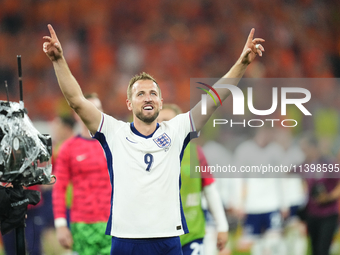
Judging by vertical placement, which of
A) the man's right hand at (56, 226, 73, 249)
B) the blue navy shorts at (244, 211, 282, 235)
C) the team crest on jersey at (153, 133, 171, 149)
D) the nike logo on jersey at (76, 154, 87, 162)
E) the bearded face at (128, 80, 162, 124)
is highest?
the bearded face at (128, 80, 162, 124)

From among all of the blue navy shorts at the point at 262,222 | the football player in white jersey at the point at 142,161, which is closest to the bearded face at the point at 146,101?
the football player in white jersey at the point at 142,161

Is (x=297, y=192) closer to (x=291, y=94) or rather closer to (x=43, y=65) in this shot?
(x=291, y=94)

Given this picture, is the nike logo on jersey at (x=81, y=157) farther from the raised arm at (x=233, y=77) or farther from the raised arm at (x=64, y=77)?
the raised arm at (x=233, y=77)

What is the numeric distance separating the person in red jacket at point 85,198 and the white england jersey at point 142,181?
138cm

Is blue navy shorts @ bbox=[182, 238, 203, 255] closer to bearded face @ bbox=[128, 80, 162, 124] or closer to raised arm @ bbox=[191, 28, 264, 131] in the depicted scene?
raised arm @ bbox=[191, 28, 264, 131]

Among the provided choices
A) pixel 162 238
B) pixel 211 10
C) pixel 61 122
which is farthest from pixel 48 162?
pixel 211 10

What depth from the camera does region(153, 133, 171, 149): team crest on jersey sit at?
2.96 m

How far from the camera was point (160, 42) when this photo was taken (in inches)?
465

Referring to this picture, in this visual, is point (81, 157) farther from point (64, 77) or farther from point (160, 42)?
point (160, 42)

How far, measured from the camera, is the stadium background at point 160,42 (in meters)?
10.5

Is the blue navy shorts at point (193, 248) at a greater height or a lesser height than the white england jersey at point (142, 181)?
lesser

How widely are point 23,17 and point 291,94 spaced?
23.7 ft

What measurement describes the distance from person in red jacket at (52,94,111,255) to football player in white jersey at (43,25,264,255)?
54.1 inches

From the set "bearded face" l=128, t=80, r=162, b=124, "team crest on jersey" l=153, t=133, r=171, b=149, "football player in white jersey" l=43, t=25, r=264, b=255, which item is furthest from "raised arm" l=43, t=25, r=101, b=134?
"team crest on jersey" l=153, t=133, r=171, b=149
